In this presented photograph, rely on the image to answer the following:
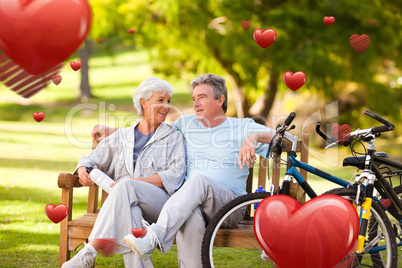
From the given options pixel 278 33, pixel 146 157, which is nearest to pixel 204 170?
pixel 146 157

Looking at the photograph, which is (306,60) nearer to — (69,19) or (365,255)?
(365,255)

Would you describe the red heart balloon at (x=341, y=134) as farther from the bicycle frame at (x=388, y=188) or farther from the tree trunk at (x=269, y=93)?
the tree trunk at (x=269, y=93)

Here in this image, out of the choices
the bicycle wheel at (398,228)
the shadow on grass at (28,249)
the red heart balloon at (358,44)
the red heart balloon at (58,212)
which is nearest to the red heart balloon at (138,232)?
the red heart balloon at (58,212)

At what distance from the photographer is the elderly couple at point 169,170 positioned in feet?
11.1

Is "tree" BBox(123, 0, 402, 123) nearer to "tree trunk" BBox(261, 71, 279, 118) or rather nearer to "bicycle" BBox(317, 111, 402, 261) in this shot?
"tree trunk" BBox(261, 71, 279, 118)

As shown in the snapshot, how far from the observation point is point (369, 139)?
336 cm

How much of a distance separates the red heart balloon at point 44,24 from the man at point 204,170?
54.7 inches

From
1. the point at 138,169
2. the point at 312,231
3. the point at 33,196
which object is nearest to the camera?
the point at 312,231

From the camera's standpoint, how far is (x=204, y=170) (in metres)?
3.79

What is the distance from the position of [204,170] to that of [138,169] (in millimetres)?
456

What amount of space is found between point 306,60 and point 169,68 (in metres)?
5.88

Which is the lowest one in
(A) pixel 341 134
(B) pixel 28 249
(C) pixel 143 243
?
(B) pixel 28 249

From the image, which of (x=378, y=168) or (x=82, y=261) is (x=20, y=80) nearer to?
(x=82, y=261)

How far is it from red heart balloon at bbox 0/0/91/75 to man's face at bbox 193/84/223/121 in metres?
1.87
